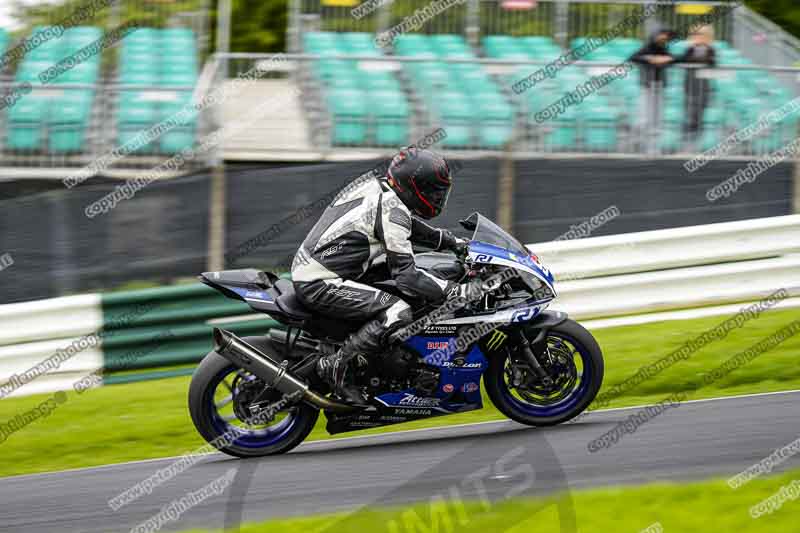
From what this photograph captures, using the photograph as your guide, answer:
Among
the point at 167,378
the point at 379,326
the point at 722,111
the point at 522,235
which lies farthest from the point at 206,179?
the point at 722,111

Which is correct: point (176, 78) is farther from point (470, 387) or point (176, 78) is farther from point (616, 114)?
point (470, 387)

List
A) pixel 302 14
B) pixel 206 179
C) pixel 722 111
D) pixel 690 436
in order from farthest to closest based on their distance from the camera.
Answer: pixel 302 14 → pixel 722 111 → pixel 206 179 → pixel 690 436

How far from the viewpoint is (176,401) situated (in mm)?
9047

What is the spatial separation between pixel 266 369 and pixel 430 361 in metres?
1.04

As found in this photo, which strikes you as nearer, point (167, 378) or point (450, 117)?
point (167, 378)

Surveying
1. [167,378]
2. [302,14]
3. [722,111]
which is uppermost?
[302,14]

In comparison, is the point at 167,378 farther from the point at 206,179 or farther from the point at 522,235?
the point at 522,235

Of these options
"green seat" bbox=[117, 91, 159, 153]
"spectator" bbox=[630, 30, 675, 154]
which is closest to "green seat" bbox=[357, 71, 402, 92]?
"green seat" bbox=[117, 91, 159, 153]

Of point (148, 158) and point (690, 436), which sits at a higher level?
point (148, 158)

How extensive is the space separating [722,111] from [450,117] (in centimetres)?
280

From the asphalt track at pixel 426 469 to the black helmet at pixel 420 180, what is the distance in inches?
60.7

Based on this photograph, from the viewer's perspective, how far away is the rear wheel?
7082mm

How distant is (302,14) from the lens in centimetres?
1449

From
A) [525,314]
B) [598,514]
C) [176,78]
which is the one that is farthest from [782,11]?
[598,514]
